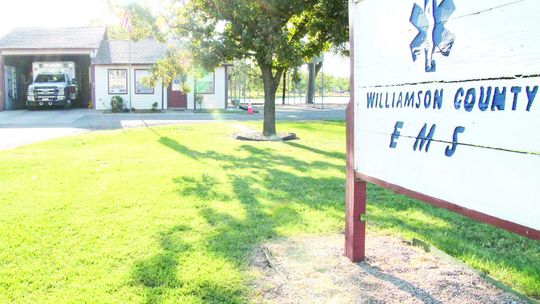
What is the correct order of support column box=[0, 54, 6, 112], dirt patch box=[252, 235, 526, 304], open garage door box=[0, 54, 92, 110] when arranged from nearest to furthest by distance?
1. dirt patch box=[252, 235, 526, 304]
2. support column box=[0, 54, 6, 112]
3. open garage door box=[0, 54, 92, 110]

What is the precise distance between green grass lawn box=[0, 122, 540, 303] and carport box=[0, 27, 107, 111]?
22.6 metres

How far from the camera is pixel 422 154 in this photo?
3.18m

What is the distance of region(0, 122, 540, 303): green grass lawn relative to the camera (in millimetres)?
3689

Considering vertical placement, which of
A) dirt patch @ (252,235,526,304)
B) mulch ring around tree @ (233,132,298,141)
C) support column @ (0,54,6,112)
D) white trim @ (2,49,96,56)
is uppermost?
white trim @ (2,49,96,56)

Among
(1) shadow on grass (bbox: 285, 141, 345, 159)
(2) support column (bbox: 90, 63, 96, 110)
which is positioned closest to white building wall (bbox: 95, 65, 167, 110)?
(2) support column (bbox: 90, 63, 96, 110)

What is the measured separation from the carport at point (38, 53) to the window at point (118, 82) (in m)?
1.25

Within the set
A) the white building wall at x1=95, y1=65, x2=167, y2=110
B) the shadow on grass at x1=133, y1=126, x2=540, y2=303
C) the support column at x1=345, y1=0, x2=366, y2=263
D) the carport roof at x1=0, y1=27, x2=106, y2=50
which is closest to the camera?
the shadow on grass at x1=133, y1=126, x2=540, y2=303

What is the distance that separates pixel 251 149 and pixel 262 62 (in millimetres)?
3728

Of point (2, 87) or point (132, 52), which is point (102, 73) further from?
point (2, 87)

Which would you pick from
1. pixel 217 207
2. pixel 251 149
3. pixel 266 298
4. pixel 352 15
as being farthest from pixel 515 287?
pixel 251 149

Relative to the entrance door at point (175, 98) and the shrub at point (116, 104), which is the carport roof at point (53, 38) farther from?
the entrance door at point (175, 98)

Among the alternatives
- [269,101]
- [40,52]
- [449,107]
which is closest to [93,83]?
[40,52]

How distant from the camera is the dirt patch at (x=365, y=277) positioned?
3426 millimetres

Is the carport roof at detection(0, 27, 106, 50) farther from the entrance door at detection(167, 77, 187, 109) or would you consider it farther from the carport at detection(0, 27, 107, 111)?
the entrance door at detection(167, 77, 187, 109)
